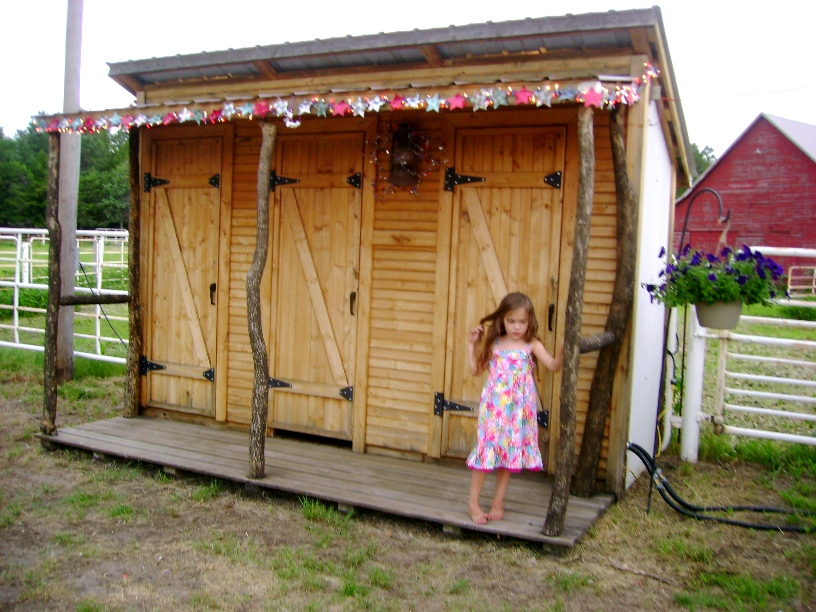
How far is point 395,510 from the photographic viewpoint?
4445 mm

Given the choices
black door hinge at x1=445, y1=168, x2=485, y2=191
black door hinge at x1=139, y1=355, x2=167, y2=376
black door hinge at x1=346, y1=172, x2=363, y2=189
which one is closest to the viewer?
black door hinge at x1=445, y1=168, x2=485, y2=191

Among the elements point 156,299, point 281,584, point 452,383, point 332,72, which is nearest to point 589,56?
A: point 332,72

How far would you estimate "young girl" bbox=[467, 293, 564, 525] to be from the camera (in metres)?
4.23

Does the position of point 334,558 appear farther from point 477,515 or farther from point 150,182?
point 150,182

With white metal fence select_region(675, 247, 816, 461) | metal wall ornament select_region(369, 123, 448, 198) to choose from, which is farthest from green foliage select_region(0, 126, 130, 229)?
white metal fence select_region(675, 247, 816, 461)

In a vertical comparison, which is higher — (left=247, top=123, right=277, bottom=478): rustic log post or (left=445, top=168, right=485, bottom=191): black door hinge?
(left=445, top=168, right=485, bottom=191): black door hinge

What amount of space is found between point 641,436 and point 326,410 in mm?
2373

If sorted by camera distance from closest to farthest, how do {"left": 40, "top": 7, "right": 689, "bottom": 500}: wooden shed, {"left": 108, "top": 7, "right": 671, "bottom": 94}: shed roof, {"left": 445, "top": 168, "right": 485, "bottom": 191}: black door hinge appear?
{"left": 108, "top": 7, "right": 671, "bottom": 94}: shed roof → {"left": 40, "top": 7, "right": 689, "bottom": 500}: wooden shed → {"left": 445, "top": 168, "right": 485, "bottom": 191}: black door hinge

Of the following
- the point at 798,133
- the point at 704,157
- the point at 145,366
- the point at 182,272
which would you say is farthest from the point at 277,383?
the point at 704,157

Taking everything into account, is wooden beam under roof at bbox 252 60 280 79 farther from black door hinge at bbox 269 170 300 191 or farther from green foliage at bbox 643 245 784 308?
green foliage at bbox 643 245 784 308

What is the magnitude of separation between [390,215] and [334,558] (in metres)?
2.50

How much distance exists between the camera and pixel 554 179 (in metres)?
4.92

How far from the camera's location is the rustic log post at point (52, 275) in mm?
5762

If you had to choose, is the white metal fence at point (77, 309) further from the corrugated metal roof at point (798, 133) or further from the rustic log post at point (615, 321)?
the corrugated metal roof at point (798, 133)
